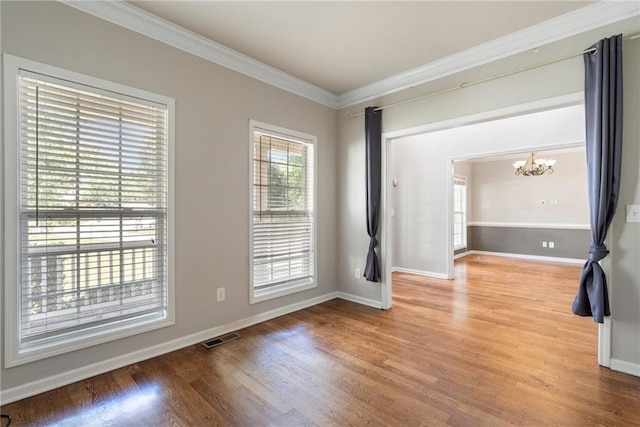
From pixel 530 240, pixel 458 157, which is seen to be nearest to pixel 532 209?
pixel 530 240

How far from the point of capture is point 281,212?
3.54m

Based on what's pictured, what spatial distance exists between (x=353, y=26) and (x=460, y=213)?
6.45 metres

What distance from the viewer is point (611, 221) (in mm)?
2256

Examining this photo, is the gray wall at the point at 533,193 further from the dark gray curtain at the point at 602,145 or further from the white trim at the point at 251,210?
the white trim at the point at 251,210

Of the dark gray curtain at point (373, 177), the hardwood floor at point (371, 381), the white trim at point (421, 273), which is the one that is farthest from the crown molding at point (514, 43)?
the white trim at point (421, 273)

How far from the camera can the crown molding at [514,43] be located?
7.32 feet

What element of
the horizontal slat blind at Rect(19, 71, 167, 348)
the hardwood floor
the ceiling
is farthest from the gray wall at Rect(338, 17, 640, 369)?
the horizontal slat blind at Rect(19, 71, 167, 348)

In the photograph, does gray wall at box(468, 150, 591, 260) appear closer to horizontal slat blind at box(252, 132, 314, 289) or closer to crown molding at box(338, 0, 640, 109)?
crown molding at box(338, 0, 640, 109)

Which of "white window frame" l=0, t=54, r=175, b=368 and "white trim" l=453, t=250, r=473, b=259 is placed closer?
"white window frame" l=0, t=54, r=175, b=368

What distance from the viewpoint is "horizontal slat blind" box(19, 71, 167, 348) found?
1.96 meters

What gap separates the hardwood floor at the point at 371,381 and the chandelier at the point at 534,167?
434 centimetres

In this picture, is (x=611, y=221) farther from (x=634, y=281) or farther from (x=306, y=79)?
(x=306, y=79)

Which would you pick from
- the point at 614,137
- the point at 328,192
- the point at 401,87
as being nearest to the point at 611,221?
the point at 614,137

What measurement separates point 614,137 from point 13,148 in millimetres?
4128
